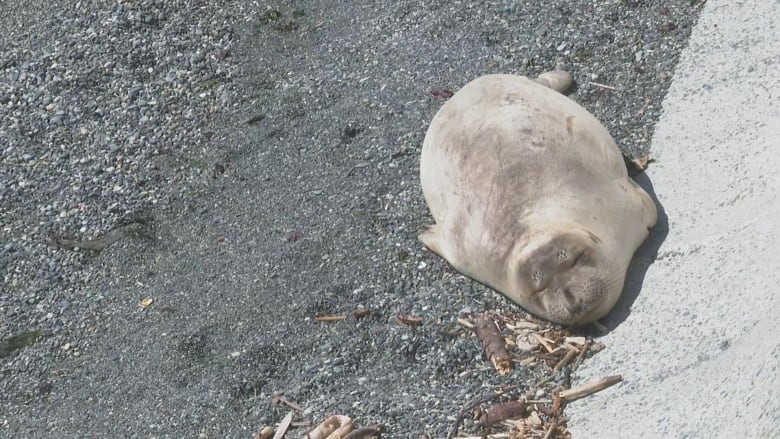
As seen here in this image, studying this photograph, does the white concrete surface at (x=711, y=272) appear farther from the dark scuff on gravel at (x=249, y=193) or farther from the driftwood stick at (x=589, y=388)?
the dark scuff on gravel at (x=249, y=193)

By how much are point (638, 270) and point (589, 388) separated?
80cm

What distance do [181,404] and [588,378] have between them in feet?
6.62

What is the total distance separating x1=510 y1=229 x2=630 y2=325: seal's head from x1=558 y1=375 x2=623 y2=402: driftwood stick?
0.38m

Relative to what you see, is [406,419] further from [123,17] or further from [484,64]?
[123,17]

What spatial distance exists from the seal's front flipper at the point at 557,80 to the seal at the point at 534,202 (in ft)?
2.28

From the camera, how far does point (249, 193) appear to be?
6.68 metres

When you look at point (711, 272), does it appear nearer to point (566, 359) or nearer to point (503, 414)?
point (566, 359)

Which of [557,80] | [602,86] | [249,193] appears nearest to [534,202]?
[557,80]

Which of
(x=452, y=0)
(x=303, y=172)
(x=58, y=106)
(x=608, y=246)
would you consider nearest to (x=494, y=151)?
(x=608, y=246)

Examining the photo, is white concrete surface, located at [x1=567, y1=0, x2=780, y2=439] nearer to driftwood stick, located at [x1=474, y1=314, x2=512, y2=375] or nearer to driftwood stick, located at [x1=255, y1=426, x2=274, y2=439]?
driftwood stick, located at [x1=474, y1=314, x2=512, y2=375]

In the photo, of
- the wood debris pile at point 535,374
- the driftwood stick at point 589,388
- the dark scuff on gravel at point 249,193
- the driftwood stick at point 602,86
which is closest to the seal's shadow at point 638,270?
the wood debris pile at point 535,374

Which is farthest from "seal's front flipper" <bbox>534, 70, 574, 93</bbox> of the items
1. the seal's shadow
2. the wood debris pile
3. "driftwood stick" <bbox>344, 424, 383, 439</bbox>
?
"driftwood stick" <bbox>344, 424, 383, 439</bbox>

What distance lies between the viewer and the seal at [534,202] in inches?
197

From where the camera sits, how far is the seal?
16.4 ft
